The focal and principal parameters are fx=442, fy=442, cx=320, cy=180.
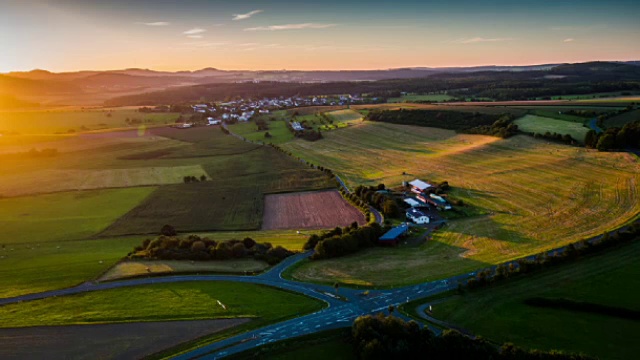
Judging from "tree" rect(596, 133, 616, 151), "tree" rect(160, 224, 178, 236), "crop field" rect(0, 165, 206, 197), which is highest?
"tree" rect(596, 133, 616, 151)

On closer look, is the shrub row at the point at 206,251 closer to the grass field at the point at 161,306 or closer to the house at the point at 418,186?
the grass field at the point at 161,306

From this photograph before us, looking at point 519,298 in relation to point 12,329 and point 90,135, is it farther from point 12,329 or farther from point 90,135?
point 90,135

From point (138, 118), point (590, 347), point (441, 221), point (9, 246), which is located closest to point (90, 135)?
point (138, 118)

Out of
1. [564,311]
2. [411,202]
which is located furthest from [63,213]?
[564,311]

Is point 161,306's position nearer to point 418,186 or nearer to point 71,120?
point 418,186

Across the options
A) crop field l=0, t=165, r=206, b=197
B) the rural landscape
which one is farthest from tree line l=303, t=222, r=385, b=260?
crop field l=0, t=165, r=206, b=197

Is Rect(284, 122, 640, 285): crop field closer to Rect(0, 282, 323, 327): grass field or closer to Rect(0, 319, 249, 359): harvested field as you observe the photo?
Rect(0, 282, 323, 327): grass field
